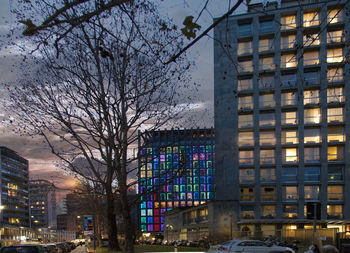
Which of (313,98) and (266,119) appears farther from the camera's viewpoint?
(266,119)

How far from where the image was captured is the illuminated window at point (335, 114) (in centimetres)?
5306

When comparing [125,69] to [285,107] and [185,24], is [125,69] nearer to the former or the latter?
[185,24]

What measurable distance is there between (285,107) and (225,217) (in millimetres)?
17500

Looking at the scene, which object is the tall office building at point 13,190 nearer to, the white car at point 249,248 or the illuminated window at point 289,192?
the illuminated window at point 289,192

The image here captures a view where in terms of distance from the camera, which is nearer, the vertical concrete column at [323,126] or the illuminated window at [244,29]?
the vertical concrete column at [323,126]

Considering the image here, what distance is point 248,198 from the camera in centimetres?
5450

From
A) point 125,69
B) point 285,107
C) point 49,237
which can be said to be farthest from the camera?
point 49,237

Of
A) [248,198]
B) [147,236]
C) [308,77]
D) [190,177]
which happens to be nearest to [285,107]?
[308,77]

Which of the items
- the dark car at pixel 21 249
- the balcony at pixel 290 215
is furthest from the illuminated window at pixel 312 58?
the dark car at pixel 21 249

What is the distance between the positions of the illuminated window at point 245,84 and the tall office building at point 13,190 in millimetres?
94542

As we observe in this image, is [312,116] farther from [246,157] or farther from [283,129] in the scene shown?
[246,157]

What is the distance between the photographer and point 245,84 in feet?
189

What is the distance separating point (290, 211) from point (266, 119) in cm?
1305

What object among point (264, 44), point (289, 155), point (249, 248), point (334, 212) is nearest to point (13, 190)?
point (264, 44)
